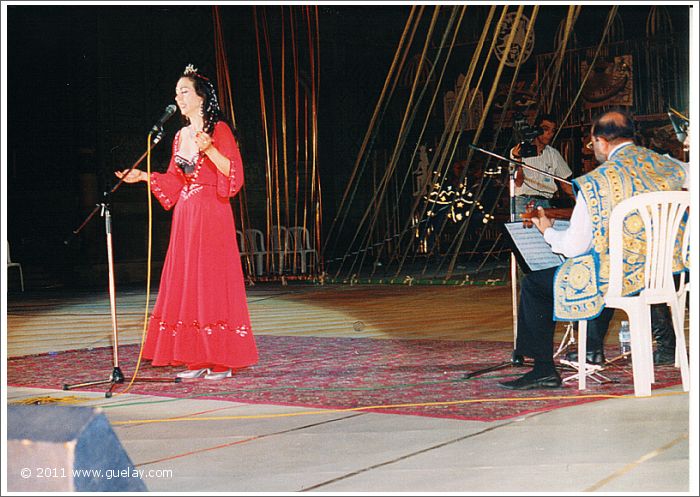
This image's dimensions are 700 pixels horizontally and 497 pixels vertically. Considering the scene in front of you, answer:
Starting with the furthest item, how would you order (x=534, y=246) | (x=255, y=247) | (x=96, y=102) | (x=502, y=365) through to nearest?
(x=255, y=247)
(x=96, y=102)
(x=502, y=365)
(x=534, y=246)

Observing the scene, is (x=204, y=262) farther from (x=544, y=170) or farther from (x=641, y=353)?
(x=544, y=170)

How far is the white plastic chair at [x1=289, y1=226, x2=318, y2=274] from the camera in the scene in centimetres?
1077

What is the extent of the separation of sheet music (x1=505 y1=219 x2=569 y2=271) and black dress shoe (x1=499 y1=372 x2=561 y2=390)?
15.1 inches

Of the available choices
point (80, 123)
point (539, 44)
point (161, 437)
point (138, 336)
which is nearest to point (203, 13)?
point (80, 123)

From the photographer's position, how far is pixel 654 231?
3.56m

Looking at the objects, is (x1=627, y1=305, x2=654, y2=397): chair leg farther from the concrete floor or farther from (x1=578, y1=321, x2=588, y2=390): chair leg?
(x1=578, y1=321, x2=588, y2=390): chair leg

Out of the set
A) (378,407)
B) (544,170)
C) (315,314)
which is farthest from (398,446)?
(315,314)

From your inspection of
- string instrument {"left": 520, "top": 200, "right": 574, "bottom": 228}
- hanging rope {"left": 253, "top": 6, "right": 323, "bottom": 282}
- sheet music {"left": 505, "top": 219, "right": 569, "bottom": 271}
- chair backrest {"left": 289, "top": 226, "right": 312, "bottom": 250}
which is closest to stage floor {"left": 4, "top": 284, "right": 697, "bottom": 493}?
sheet music {"left": 505, "top": 219, "right": 569, "bottom": 271}

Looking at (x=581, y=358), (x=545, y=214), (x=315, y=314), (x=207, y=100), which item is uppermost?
(x=207, y=100)

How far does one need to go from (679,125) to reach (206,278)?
1.89 metres

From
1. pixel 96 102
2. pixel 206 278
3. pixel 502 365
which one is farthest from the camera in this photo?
pixel 96 102

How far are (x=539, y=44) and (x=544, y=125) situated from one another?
18.9ft

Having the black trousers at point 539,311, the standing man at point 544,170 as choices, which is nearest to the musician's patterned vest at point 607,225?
the black trousers at point 539,311

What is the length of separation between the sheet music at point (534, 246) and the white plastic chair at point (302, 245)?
6842 mm
